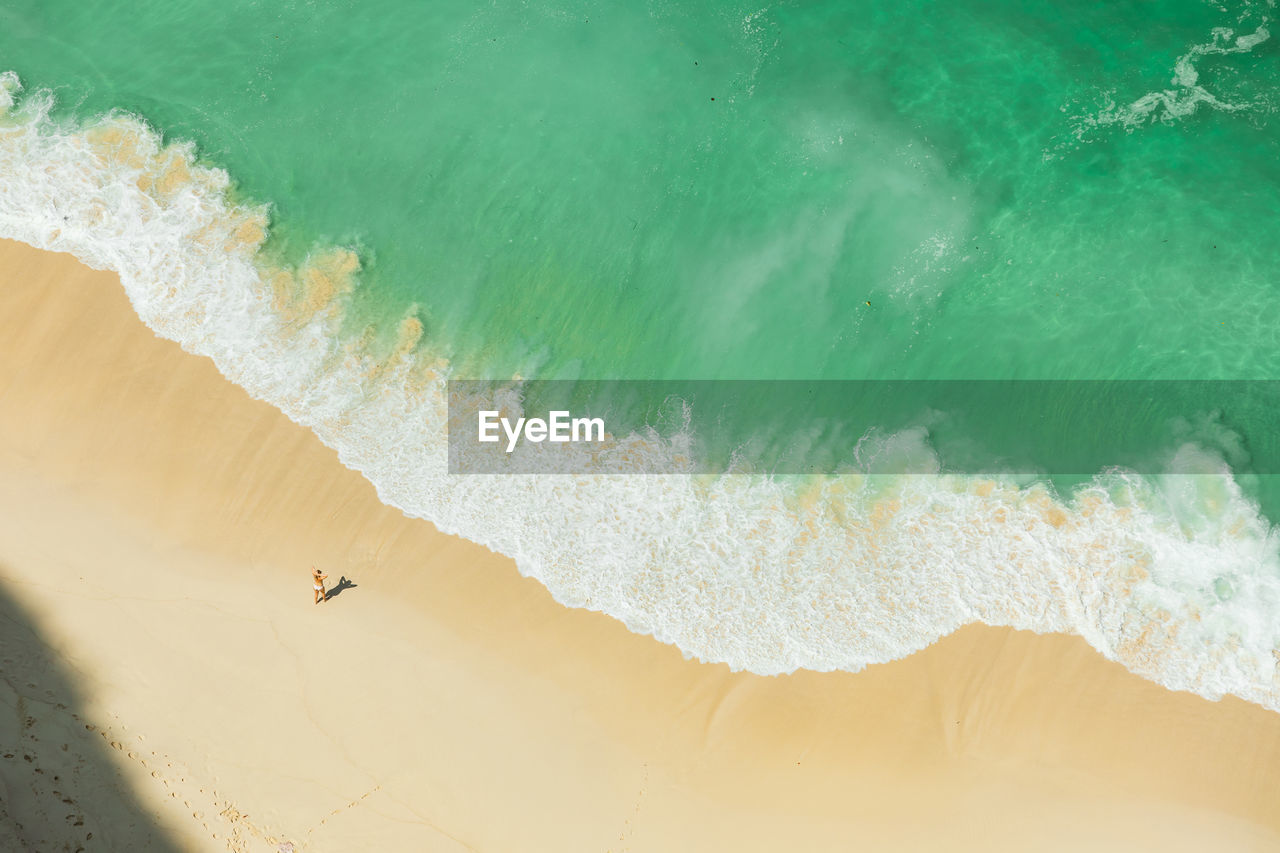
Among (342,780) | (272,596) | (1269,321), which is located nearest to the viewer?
(342,780)

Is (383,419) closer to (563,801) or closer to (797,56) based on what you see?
(563,801)

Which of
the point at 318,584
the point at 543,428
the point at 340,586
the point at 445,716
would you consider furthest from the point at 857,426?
the point at 318,584

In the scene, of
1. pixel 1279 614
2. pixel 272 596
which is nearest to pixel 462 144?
pixel 272 596

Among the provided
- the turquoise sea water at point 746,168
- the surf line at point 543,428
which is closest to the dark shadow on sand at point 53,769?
the surf line at point 543,428

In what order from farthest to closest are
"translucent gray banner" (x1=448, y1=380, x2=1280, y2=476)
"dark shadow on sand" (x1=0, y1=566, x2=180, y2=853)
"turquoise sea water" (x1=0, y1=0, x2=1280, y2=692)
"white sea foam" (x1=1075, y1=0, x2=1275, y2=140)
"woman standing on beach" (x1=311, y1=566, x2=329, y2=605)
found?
"white sea foam" (x1=1075, y1=0, x2=1275, y2=140) < "turquoise sea water" (x1=0, y1=0, x2=1280, y2=692) < "translucent gray banner" (x1=448, y1=380, x2=1280, y2=476) < "woman standing on beach" (x1=311, y1=566, x2=329, y2=605) < "dark shadow on sand" (x1=0, y1=566, x2=180, y2=853)

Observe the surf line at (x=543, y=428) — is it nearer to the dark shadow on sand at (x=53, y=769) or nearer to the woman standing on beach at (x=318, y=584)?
the woman standing on beach at (x=318, y=584)

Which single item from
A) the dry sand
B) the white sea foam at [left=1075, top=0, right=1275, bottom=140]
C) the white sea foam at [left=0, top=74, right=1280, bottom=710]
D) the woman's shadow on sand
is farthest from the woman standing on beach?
the white sea foam at [left=1075, top=0, right=1275, bottom=140]

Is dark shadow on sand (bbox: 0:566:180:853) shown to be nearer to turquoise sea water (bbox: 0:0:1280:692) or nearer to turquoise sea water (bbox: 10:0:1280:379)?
turquoise sea water (bbox: 0:0:1280:692)
